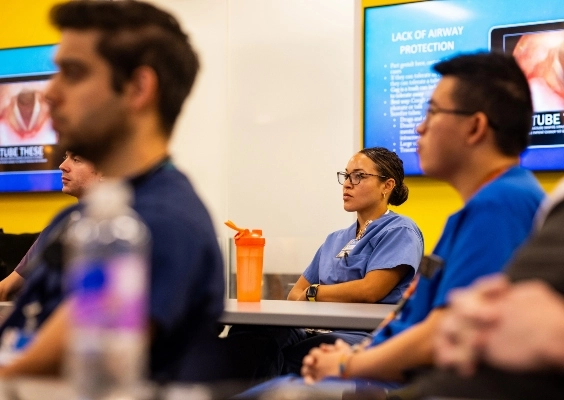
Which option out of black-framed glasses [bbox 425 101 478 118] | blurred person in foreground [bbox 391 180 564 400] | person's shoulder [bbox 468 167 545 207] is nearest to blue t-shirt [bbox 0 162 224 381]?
blurred person in foreground [bbox 391 180 564 400]

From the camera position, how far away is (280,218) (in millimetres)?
4789

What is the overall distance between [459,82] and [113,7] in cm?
82

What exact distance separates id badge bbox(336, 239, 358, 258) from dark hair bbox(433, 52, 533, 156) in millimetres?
1718

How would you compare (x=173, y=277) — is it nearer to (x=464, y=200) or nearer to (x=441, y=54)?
(x=464, y=200)

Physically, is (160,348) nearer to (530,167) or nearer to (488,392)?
(488,392)

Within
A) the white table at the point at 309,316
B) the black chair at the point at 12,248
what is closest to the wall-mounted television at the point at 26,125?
the black chair at the point at 12,248

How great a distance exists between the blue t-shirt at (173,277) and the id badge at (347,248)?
6.80 feet

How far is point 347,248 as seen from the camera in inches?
138

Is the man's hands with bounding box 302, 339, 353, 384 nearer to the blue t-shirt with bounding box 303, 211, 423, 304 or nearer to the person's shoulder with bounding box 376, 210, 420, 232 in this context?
the blue t-shirt with bounding box 303, 211, 423, 304

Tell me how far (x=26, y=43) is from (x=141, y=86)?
442cm

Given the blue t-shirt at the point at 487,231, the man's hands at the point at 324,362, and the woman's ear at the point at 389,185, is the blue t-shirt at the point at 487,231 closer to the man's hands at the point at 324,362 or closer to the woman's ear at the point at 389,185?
the man's hands at the point at 324,362

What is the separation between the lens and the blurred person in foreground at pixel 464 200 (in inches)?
61.0

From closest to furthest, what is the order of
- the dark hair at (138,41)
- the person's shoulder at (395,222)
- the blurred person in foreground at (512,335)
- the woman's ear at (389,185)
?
the blurred person in foreground at (512,335)
the dark hair at (138,41)
the person's shoulder at (395,222)
the woman's ear at (389,185)

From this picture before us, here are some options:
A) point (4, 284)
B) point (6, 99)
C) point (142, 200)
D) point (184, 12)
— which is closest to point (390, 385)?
point (142, 200)
